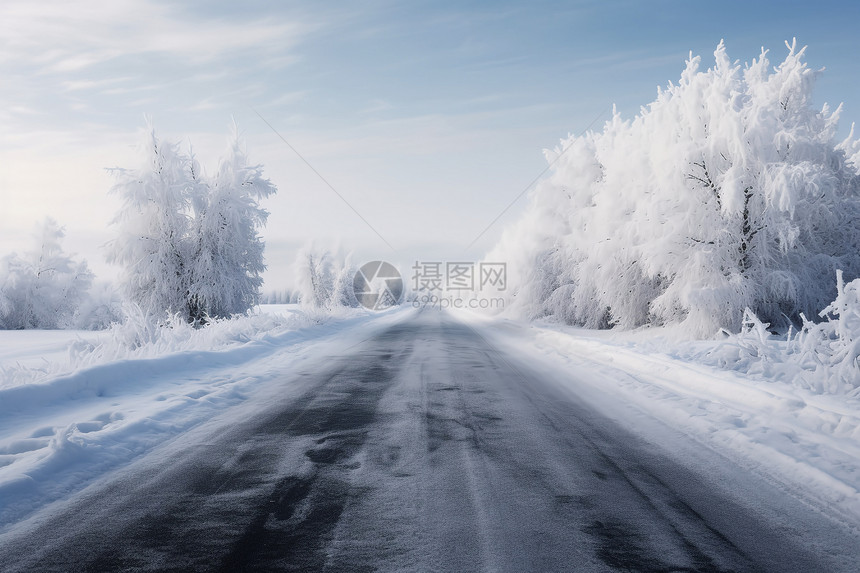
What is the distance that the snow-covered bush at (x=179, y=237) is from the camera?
71.6ft

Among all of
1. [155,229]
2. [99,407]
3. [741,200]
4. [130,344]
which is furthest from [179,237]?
[741,200]

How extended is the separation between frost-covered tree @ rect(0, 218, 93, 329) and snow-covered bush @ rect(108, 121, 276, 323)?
91.2 feet

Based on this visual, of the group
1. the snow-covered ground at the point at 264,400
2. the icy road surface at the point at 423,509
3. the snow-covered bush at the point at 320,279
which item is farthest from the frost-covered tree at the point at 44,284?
the icy road surface at the point at 423,509

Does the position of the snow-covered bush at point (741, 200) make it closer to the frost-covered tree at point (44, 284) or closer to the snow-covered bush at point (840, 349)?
the snow-covered bush at point (840, 349)

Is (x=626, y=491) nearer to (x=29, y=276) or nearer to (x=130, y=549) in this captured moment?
(x=130, y=549)

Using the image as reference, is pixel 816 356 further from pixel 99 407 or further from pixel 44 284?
pixel 44 284

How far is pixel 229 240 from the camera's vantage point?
23.0 metres

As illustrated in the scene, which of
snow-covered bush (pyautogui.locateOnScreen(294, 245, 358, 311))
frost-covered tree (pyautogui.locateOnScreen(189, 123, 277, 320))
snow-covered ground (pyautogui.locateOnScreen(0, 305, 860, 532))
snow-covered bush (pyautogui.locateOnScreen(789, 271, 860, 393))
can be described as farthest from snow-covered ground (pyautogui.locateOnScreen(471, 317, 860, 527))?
snow-covered bush (pyautogui.locateOnScreen(294, 245, 358, 311))

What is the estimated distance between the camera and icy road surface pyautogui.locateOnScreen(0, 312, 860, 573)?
2939mm

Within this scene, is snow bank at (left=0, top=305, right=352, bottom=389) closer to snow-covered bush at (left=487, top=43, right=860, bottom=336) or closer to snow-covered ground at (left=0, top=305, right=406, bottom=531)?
snow-covered ground at (left=0, top=305, right=406, bottom=531)

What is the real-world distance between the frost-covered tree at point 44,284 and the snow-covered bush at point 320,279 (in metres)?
24.0

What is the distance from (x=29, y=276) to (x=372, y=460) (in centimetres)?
5079

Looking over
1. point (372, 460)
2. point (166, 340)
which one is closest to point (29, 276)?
point (166, 340)

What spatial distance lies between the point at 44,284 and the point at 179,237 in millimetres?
30453
